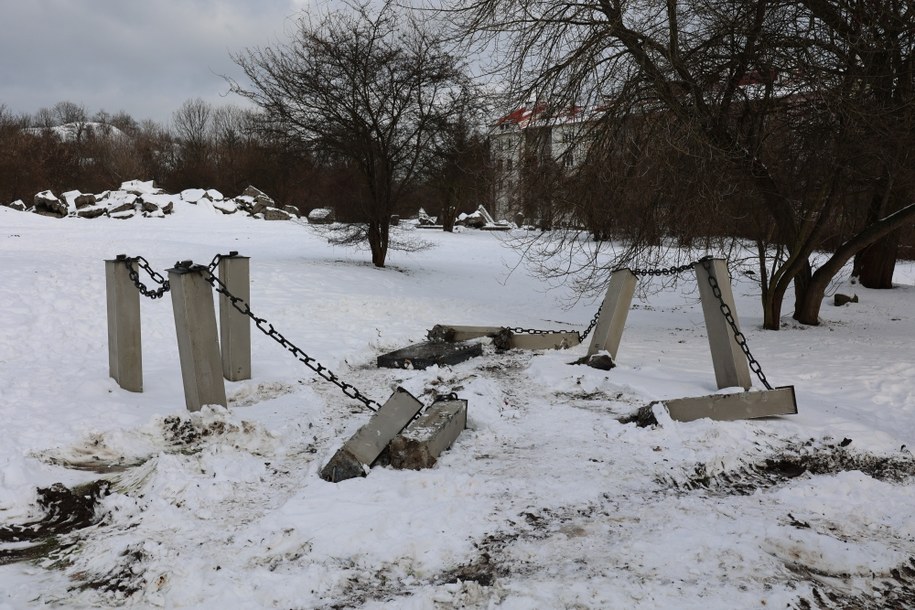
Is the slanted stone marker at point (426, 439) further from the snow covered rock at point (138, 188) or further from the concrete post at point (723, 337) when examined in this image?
the snow covered rock at point (138, 188)

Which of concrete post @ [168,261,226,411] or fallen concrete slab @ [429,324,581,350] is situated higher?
concrete post @ [168,261,226,411]

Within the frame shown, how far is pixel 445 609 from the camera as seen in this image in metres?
2.54

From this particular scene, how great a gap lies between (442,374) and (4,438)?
141 inches

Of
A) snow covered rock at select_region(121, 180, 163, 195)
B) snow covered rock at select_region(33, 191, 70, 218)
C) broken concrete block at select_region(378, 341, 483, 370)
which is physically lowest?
broken concrete block at select_region(378, 341, 483, 370)

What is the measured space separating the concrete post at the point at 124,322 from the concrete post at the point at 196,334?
88 cm

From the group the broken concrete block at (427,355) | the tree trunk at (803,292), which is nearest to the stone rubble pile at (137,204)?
Result: the broken concrete block at (427,355)

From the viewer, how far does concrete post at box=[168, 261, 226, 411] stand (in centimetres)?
473

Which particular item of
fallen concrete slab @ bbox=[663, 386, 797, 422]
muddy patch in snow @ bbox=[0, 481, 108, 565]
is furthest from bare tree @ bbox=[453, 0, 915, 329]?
muddy patch in snow @ bbox=[0, 481, 108, 565]

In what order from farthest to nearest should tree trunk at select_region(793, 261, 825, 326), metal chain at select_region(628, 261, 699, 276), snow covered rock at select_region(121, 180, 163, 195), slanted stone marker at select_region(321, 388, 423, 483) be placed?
snow covered rock at select_region(121, 180, 163, 195), tree trunk at select_region(793, 261, 825, 326), metal chain at select_region(628, 261, 699, 276), slanted stone marker at select_region(321, 388, 423, 483)

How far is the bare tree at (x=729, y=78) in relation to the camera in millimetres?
7934

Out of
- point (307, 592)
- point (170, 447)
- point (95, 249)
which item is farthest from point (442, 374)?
point (95, 249)

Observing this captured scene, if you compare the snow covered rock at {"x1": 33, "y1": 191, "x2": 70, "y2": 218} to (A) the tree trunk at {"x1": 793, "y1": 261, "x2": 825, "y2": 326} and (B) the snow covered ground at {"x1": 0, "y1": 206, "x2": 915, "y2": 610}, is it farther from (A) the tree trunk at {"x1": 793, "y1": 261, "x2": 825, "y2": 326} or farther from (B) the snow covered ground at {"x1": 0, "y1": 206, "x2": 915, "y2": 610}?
(A) the tree trunk at {"x1": 793, "y1": 261, "x2": 825, "y2": 326}

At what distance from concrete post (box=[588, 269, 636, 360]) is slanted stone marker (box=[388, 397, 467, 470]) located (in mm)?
2774

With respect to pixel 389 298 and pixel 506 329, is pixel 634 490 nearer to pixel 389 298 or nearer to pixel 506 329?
pixel 506 329
